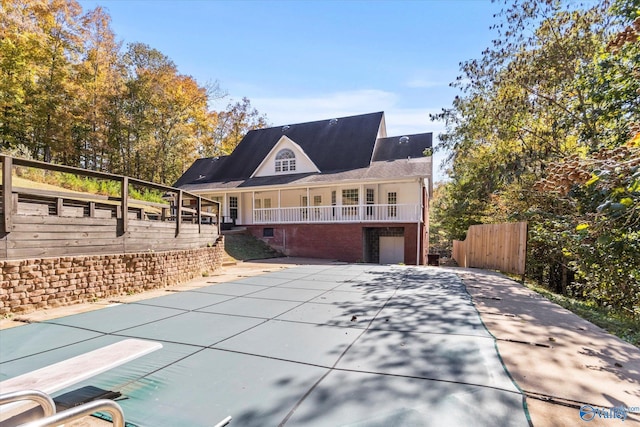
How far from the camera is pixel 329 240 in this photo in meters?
17.2

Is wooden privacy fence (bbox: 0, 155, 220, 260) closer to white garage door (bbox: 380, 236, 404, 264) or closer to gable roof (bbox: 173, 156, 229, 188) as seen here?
white garage door (bbox: 380, 236, 404, 264)

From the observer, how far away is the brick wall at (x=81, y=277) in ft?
16.5

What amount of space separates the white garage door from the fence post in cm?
1505

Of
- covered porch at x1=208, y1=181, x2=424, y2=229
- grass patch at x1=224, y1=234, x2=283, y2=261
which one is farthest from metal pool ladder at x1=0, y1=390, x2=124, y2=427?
covered porch at x1=208, y1=181, x2=424, y2=229

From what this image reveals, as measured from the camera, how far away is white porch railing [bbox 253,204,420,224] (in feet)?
53.6

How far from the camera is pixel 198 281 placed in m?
8.87

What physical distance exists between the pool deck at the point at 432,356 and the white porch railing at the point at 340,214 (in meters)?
10.3

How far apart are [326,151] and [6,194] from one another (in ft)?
56.4

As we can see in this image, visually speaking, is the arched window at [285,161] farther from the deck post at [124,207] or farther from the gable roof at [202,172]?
the deck post at [124,207]

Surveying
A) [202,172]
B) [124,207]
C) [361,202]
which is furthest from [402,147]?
[124,207]

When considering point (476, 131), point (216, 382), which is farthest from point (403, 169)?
point (216, 382)

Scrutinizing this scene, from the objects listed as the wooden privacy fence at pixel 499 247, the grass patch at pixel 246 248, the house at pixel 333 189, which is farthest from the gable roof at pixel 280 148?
the wooden privacy fence at pixel 499 247

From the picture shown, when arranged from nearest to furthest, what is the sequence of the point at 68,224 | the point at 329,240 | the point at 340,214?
the point at 68,224 < the point at 329,240 < the point at 340,214

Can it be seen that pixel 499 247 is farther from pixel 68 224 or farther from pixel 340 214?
pixel 68 224
